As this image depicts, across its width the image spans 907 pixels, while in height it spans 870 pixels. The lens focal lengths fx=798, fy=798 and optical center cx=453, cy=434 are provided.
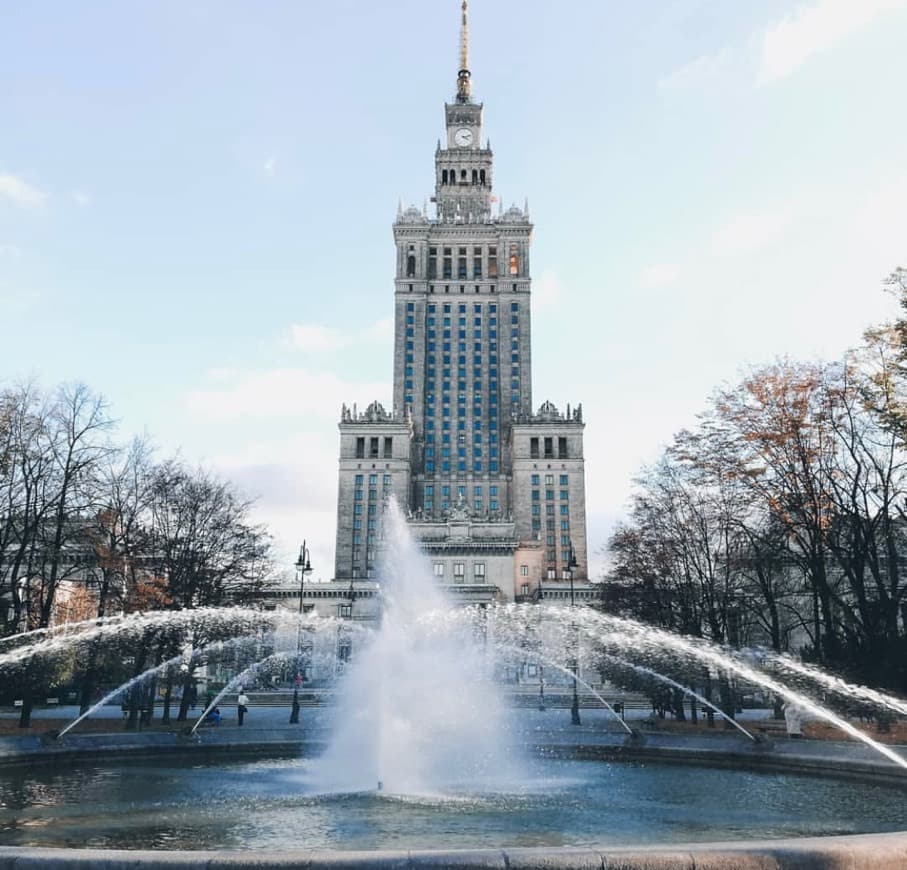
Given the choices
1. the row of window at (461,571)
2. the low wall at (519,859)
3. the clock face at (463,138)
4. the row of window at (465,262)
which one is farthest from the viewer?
the clock face at (463,138)

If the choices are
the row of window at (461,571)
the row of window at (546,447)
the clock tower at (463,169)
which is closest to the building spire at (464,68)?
the clock tower at (463,169)

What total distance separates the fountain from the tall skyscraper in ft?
302

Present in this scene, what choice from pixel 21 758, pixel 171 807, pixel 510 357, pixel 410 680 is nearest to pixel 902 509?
pixel 410 680

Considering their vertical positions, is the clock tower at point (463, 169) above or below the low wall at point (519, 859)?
above

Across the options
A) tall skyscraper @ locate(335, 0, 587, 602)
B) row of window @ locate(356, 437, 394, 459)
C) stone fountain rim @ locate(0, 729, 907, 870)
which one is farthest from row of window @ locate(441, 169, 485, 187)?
stone fountain rim @ locate(0, 729, 907, 870)

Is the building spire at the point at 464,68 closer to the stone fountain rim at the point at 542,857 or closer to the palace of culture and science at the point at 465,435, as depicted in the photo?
the palace of culture and science at the point at 465,435

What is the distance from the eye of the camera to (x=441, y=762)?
21359mm

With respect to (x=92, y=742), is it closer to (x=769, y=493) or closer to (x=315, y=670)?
(x=769, y=493)

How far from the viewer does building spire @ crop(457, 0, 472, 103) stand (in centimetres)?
17688

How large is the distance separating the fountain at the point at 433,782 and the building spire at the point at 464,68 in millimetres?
164737

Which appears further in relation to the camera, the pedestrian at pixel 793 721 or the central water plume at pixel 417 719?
the pedestrian at pixel 793 721

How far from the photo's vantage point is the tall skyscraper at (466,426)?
131500mm

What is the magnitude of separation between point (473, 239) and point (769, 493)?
418 ft

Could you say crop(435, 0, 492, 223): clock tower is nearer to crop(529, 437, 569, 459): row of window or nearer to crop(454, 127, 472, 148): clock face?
crop(454, 127, 472, 148): clock face
